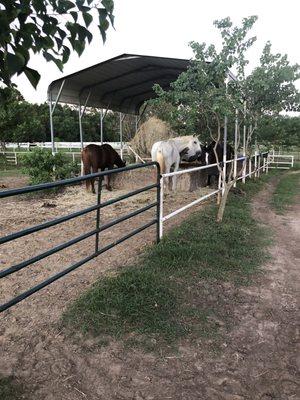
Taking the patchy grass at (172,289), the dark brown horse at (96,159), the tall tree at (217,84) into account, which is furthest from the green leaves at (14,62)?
the dark brown horse at (96,159)

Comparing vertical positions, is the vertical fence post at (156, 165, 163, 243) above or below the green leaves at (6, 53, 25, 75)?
below

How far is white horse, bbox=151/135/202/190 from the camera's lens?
345 inches

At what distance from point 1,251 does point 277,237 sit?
13.5ft

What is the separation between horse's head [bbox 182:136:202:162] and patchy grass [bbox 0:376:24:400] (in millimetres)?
8042

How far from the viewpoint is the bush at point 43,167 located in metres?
9.63

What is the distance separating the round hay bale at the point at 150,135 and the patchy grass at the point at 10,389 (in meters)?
9.91

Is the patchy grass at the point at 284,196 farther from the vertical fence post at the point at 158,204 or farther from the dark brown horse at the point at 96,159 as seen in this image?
the dark brown horse at the point at 96,159

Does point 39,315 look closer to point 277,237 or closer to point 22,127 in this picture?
point 277,237

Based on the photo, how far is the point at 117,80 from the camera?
1097 cm

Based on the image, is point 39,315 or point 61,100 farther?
point 61,100

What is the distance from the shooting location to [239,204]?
7.82m

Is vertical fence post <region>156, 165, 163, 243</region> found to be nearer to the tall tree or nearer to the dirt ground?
the dirt ground

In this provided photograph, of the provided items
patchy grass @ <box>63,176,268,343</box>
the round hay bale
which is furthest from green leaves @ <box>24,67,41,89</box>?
the round hay bale

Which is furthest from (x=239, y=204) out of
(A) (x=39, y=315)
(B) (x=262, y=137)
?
(A) (x=39, y=315)
